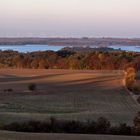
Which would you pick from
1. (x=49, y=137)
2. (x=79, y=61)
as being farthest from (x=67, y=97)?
(x=79, y=61)

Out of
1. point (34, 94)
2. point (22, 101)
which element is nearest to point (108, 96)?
point (34, 94)

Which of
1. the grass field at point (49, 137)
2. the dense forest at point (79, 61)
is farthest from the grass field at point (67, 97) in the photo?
the dense forest at point (79, 61)

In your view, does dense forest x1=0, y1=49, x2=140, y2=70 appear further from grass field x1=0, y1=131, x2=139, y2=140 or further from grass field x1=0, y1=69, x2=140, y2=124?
grass field x1=0, y1=131, x2=139, y2=140

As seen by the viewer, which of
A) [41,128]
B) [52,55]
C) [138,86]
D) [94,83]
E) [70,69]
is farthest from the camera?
[52,55]

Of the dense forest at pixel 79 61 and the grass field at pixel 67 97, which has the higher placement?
the grass field at pixel 67 97

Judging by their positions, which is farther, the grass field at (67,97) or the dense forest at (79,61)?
the dense forest at (79,61)

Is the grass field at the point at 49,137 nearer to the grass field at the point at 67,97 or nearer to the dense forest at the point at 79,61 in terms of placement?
the grass field at the point at 67,97

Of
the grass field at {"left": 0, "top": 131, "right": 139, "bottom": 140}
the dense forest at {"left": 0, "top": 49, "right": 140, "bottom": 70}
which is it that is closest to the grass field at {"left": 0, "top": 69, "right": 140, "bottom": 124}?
the grass field at {"left": 0, "top": 131, "right": 139, "bottom": 140}

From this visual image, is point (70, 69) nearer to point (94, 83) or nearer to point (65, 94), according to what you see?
point (94, 83)
